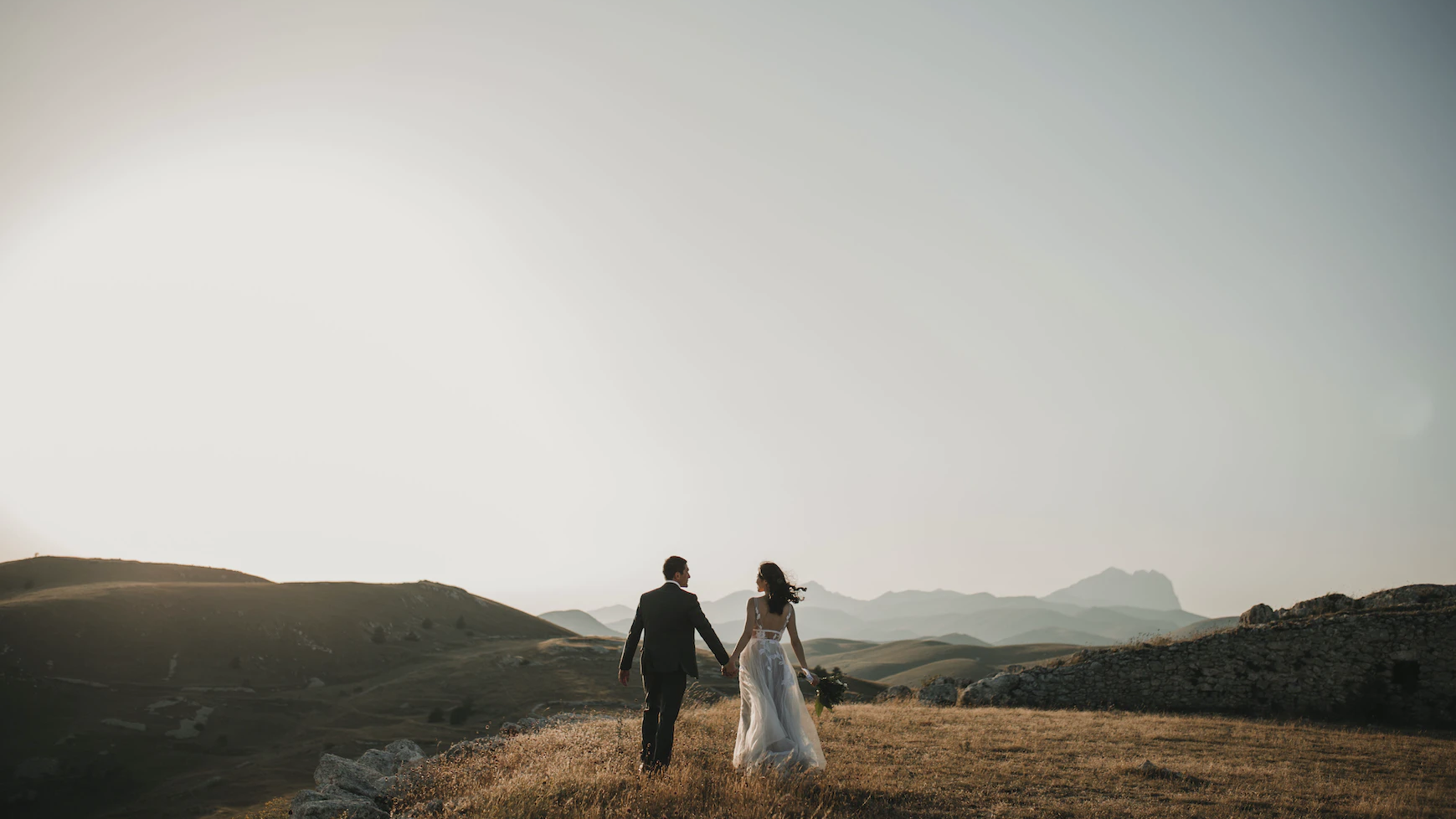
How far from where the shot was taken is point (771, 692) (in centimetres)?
904

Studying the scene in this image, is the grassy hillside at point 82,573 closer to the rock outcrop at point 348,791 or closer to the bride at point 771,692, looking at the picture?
the rock outcrop at point 348,791

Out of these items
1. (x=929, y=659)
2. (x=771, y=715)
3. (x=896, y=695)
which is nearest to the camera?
(x=771, y=715)

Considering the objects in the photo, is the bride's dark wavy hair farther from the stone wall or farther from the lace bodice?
the stone wall

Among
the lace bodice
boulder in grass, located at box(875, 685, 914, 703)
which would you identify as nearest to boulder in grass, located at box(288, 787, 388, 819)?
the lace bodice

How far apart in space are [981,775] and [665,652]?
17.6ft

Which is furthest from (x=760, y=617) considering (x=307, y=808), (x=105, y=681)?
(x=105, y=681)

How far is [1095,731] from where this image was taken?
13.8 metres

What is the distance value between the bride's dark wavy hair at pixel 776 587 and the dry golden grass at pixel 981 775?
2.27 meters

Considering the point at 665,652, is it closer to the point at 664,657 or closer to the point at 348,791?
the point at 664,657

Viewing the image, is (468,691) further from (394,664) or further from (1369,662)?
(1369,662)

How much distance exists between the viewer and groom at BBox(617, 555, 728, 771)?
27.6ft

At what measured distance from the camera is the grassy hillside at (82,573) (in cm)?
6022

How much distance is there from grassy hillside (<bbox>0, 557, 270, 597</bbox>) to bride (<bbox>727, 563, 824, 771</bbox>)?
254 feet

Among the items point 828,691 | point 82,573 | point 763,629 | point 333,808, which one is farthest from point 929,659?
point 333,808
